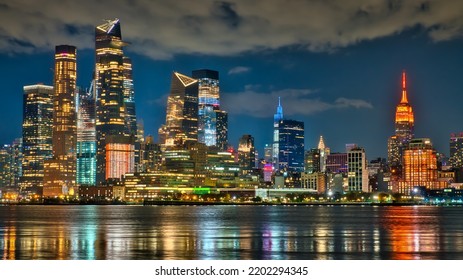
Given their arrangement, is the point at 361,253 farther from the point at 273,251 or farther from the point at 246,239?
the point at 246,239

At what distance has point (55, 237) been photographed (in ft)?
156

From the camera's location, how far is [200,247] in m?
39.4
